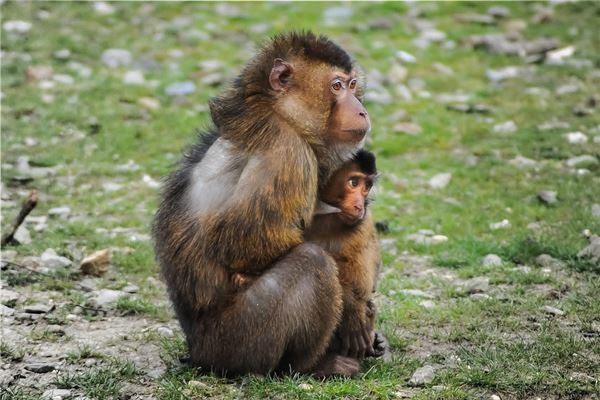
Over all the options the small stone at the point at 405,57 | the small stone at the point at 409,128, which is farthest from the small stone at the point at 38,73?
the small stone at the point at 405,57

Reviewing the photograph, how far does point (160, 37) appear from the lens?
47.9 ft

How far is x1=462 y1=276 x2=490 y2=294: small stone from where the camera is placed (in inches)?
317

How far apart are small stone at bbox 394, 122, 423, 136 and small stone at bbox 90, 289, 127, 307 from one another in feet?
16.5

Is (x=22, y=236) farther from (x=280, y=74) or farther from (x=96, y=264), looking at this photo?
(x=280, y=74)

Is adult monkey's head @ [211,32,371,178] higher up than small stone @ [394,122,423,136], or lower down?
higher up

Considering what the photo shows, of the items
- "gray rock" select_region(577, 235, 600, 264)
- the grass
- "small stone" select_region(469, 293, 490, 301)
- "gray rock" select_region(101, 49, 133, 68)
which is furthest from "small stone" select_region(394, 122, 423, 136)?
"small stone" select_region(469, 293, 490, 301)

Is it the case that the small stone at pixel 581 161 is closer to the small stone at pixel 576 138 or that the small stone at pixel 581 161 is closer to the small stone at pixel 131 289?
the small stone at pixel 576 138

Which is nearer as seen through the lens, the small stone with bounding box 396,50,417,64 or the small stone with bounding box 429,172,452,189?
the small stone with bounding box 429,172,452,189

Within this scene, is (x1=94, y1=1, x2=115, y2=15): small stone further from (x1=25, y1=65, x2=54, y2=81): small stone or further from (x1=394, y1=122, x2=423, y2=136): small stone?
(x1=394, y1=122, x2=423, y2=136): small stone

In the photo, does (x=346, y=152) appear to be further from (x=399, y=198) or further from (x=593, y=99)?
(x=593, y=99)

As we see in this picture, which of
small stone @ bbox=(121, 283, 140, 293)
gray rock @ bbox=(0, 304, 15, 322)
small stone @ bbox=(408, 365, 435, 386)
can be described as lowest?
small stone @ bbox=(121, 283, 140, 293)

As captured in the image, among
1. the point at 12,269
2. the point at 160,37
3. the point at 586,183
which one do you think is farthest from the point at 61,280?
the point at 160,37

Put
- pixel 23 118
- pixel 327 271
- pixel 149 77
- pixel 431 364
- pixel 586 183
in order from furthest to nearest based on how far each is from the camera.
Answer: pixel 149 77, pixel 23 118, pixel 586 183, pixel 431 364, pixel 327 271

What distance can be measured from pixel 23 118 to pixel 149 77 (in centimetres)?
202
